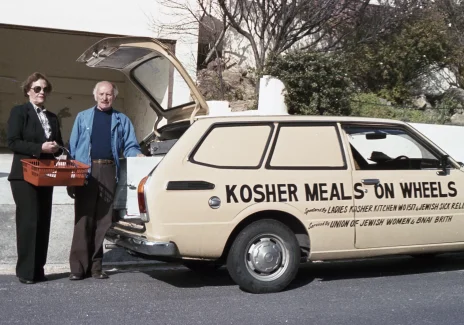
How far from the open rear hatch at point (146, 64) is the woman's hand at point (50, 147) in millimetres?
1228

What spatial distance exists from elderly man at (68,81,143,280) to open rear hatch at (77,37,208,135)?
20.1 inches

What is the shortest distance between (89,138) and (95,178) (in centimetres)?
40

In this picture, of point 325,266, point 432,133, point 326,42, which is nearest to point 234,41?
point 326,42

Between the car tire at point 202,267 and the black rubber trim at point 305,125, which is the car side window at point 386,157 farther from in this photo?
the car tire at point 202,267

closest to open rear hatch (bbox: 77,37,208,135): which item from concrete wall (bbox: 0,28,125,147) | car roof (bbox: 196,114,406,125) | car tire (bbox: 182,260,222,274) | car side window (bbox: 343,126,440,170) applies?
car roof (bbox: 196,114,406,125)

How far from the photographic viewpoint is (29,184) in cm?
634

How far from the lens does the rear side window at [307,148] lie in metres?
6.36

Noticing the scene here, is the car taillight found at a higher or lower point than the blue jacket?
lower

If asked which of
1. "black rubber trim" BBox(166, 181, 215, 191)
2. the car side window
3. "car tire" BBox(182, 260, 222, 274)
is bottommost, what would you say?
"car tire" BBox(182, 260, 222, 274)

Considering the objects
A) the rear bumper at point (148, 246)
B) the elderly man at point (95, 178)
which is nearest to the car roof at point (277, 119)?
the elderly man at point (95, 178)

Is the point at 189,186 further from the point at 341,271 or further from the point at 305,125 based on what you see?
the point at 341,271

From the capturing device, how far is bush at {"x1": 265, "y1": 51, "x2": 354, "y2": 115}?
42.1ft

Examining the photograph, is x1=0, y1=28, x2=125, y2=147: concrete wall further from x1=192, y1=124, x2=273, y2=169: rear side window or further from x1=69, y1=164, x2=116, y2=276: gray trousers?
x1=192, y1=124, x2=273, y2=169: rear side window

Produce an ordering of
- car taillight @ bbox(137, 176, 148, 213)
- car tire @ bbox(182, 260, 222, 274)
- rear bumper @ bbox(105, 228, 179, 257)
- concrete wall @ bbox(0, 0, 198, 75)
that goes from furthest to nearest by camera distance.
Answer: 1. concrete wall @ bbox(0, 0, 198, 75)
2. car tire @ bbox(182, 260, 222, 274)
3. car taillight @ bbox(137, 176, 148, 213)
4. rear bumper @ bbox(105, 228, 179, 257)
